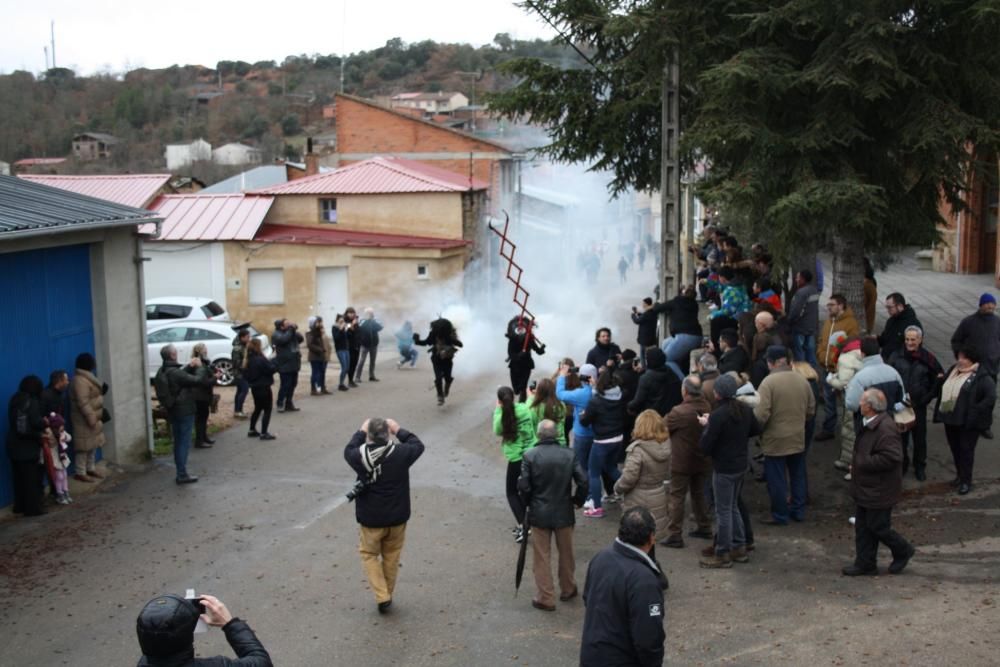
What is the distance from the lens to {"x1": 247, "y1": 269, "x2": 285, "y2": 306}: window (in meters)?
34.0

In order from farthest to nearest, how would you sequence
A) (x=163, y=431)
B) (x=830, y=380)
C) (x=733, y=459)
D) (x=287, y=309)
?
(x=287, y=309), (x=163, y=431), (x=830, y=380), (x=733, y=459)

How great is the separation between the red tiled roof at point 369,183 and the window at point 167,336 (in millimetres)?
12542

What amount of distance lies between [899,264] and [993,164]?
18.5 m

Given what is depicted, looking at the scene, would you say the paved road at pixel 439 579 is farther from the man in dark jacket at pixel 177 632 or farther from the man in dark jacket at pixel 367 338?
the man in dark jacket at pixel 367 338

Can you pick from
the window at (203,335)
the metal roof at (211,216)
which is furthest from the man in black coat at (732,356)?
the metal roof at (211,216)

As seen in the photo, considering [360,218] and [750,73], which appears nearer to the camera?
[750,73]

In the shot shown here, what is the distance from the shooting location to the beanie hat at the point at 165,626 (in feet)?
14.3

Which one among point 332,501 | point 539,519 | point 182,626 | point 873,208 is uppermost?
point 873,208

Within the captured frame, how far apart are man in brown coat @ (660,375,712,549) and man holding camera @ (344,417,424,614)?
2.62 meters

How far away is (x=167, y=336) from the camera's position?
24047 millimetres

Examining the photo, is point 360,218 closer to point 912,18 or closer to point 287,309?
point 287,309

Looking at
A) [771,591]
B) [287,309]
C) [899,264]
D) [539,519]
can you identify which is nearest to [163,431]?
[539,519]

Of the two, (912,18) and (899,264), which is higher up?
(912,18)

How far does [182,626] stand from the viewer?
4.39 meters
